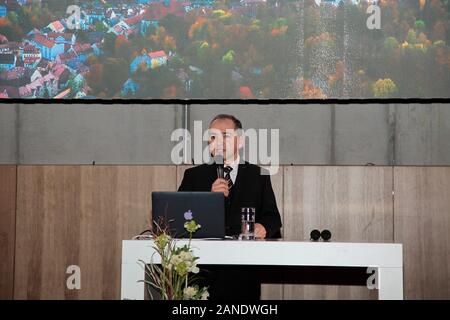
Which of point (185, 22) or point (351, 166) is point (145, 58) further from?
point (351, 166)

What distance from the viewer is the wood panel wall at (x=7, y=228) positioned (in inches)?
182

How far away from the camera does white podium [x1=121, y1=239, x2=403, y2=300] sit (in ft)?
9.36

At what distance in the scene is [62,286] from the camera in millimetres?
4574

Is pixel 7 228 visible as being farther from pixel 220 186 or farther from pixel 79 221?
pixel 220 186

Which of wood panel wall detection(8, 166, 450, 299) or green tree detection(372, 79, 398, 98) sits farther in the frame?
green tree detection(372, 79, 398, 98)

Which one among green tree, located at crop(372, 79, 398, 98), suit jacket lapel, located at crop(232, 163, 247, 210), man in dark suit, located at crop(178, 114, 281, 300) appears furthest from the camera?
green tree, located at crop(372, 79, 398, 98)

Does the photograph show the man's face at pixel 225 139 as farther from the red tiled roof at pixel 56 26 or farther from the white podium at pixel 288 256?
the red tiled roof at pixel 56 26

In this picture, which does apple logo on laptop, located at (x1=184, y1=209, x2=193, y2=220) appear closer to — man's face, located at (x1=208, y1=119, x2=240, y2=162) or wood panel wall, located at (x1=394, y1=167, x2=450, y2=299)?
man's face, located at (x1=208, y1=119, x2=240, y2=162)

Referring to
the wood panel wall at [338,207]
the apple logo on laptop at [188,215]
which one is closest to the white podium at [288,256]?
the apple logo on laptop at [188,215]

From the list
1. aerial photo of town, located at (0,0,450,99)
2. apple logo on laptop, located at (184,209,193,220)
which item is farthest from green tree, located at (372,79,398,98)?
apple logo on laptop, located at (184,209,193,220)

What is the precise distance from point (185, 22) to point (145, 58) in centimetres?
40

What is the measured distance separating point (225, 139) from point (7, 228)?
186 centimetres

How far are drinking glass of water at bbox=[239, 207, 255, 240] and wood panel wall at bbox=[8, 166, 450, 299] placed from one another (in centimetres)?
125

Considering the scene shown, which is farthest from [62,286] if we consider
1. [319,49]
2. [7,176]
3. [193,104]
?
[319,49]
